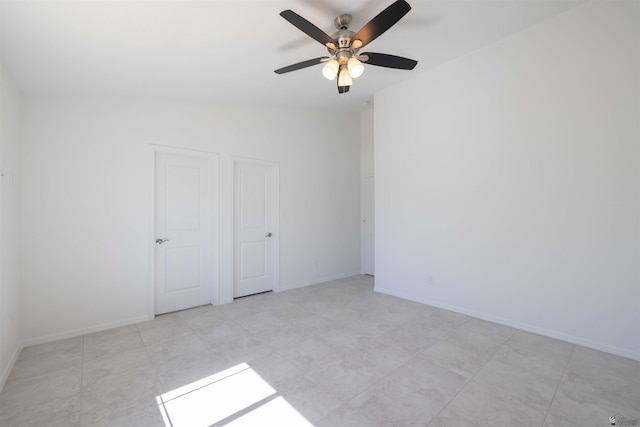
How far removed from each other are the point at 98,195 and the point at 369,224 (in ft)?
13.9

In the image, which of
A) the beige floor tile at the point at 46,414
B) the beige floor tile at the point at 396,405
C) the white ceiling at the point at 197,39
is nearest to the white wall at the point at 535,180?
the white ceiling at the point at 197,39

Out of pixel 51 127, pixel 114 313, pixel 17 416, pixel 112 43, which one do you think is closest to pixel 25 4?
pixel 112 43

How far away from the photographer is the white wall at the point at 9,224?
224 centimetres

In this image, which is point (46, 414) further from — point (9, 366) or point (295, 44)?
point (295, 44)

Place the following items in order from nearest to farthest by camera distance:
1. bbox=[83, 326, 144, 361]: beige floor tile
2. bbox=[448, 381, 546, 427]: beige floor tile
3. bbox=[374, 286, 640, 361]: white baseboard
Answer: bbox=[448, 381, 546, 427]: beige floor tile, bbox=[374, 286, 640, 361]: white baseboard, bbox=[83, 326, 144, 361]: beige floor tile

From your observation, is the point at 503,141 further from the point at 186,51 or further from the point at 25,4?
the point at 25,4

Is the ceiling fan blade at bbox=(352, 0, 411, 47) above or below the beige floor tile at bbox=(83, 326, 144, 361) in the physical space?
above

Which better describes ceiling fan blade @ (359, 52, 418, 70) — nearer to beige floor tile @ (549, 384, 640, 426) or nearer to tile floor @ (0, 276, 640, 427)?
tile floor @ (0, 276, 640, 427)

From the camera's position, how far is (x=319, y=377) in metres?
2.22

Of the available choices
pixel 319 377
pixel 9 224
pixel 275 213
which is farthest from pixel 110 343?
pixel 275 213

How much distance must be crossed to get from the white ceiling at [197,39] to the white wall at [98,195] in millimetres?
293

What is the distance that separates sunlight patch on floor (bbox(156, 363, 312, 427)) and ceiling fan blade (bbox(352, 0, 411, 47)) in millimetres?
2630

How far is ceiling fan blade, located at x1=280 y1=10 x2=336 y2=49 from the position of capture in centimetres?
183

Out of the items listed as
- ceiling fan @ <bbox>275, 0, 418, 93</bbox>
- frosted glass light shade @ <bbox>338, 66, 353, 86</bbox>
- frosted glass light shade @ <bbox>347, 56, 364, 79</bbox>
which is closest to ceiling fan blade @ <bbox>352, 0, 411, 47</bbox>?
ceiling fan @ <bbox>275, 0, 418, 93</bbox>
